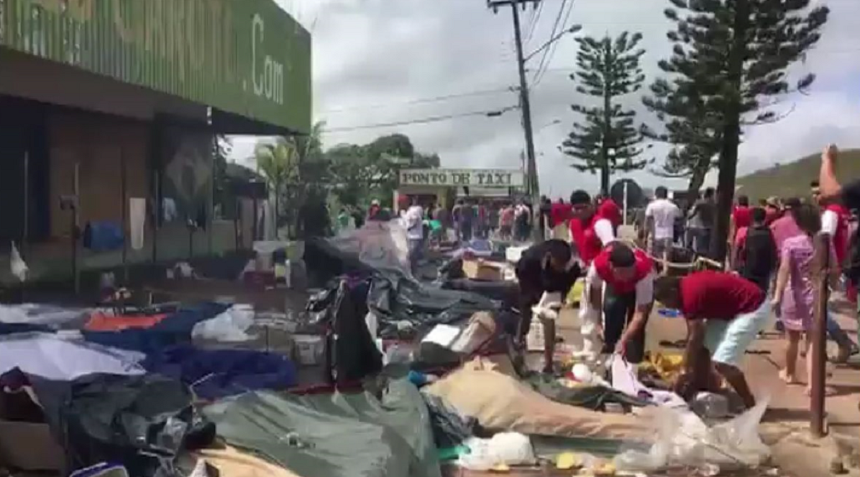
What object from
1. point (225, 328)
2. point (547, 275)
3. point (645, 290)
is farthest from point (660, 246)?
point (225, 328)

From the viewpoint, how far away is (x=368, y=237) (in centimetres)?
1784

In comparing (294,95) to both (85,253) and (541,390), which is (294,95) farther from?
(541,390)

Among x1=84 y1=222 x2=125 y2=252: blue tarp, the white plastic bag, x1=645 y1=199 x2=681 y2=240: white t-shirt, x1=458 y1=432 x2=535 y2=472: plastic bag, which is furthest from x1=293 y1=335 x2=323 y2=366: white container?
x1=645 y1=199 x2=681 y2=240: white t-shirt

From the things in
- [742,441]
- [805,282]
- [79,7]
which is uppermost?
[79,7]

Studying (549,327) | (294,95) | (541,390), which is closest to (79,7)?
(549,327)

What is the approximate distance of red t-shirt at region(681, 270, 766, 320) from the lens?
351 inches

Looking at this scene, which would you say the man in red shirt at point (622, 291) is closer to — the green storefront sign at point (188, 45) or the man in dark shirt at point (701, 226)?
the green storefront sign at point (188, 45)

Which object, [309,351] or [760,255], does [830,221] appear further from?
[309,351]

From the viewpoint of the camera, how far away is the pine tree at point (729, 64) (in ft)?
104

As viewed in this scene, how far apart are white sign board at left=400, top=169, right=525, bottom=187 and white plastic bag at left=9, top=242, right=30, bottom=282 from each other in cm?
4410

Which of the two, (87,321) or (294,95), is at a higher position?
(294,95)

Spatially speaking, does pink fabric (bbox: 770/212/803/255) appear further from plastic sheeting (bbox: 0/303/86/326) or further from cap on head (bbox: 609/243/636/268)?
plastic sheeting (bbox: 0/303/86/326)

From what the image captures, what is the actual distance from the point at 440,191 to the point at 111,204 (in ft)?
127

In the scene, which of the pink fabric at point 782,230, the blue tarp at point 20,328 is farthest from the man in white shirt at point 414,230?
the blue tarp at point 20,328
